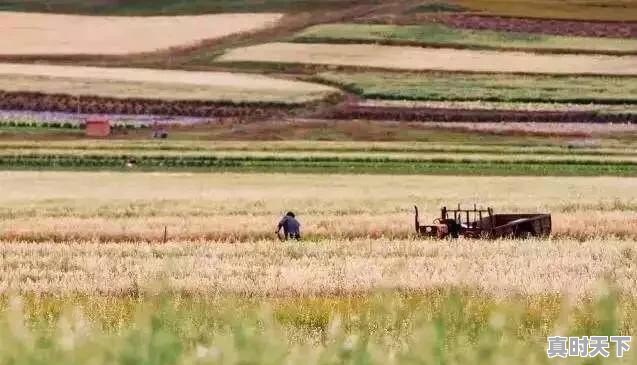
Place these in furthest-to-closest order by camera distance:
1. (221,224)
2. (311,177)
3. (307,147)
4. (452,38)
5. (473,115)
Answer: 1. (452,38)
2. (473,115)
3. (307,147)
4. (311,177)
5. (221,224)

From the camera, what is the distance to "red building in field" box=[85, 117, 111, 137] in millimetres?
55531

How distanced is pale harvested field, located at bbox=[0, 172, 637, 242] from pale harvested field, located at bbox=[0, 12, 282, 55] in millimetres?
38877

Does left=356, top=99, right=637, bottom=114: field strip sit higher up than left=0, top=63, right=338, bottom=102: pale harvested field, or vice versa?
left=0, top=63, right=338, bottom=102: pale harvested field

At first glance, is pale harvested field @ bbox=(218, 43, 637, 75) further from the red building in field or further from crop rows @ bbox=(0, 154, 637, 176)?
crop rows @ bbox=(0, 154, 637, 176)

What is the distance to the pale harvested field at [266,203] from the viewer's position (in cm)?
2667

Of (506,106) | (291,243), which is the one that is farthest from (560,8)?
(291,243)

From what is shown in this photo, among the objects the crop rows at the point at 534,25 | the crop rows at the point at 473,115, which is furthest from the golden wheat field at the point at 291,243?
the crop rows at the point at 534,25

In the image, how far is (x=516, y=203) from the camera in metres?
33.2

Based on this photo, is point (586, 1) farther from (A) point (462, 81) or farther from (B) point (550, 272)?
(B) point (550, 272)

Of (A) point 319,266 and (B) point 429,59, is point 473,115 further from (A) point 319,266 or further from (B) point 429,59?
(A) point 319,266

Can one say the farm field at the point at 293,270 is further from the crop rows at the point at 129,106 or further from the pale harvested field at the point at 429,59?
the pale harvested field at the point at 429,59

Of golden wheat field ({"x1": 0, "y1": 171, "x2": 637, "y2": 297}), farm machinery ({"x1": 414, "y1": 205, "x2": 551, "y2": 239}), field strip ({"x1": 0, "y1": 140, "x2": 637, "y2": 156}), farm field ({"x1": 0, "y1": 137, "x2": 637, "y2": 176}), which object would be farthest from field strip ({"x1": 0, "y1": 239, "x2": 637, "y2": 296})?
field strip ({"x1": 0, "y1": 140, "x2": 637, "y2": 156})

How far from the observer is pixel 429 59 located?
77.7 meters

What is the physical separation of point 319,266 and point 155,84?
5110 centimetres
